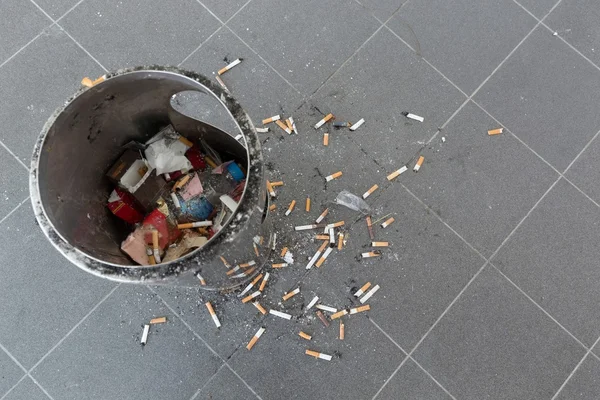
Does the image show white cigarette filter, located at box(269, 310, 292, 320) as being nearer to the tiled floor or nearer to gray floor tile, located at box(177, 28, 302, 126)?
the tiled floor

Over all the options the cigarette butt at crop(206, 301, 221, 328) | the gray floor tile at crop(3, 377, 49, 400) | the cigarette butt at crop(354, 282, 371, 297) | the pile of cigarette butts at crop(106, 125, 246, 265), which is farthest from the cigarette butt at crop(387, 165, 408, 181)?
the gray floor tile at crop(3, 377, 49, 400)

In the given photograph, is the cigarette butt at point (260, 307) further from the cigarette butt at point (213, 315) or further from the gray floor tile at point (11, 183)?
the gray floor tile at point (11, 183)

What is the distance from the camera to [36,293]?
221cm

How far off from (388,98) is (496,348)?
1.30 m

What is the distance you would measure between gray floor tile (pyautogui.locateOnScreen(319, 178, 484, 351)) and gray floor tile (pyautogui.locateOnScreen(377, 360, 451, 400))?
11 cm

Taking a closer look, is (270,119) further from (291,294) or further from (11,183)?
(11,183)

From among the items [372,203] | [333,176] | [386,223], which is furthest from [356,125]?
[386,223]

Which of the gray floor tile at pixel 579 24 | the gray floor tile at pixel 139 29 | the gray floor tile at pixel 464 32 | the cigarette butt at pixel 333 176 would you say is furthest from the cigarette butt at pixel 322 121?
the gray floor tile at pixel 579 24

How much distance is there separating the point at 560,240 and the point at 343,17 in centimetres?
156

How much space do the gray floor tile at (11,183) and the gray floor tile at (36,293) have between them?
0.32 ft

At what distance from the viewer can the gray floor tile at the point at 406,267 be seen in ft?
7.33

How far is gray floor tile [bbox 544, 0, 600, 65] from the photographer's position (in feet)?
8.57

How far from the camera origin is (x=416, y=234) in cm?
232

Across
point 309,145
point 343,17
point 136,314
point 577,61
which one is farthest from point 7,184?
point 577,61
